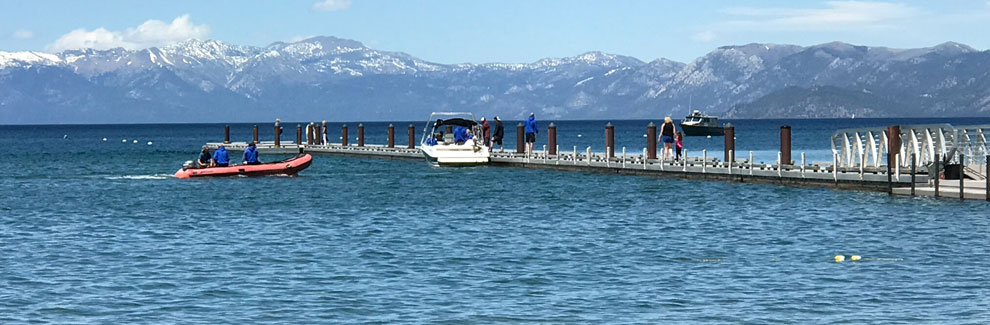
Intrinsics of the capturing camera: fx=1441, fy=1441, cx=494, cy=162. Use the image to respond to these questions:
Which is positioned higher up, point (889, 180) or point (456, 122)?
point (456, 122)

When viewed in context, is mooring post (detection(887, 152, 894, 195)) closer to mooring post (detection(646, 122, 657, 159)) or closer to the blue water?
the blue water

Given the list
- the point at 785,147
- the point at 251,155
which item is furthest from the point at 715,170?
the point at 251,155

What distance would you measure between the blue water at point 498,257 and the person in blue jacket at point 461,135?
13840 millimetres

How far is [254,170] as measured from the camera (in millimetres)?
61594

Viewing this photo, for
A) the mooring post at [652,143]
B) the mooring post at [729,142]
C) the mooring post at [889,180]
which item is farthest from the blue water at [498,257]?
the mooring post at [652,143]

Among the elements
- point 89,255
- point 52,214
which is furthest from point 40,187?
point 89,255

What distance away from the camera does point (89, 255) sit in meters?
31.1

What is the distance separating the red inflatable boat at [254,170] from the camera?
200ft

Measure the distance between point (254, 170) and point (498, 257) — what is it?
33006 millimetres

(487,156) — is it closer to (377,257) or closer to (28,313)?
(377,257)

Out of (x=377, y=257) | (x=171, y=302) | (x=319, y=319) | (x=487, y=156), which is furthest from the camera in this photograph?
(x=487, y=156)

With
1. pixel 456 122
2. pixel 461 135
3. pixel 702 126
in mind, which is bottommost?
pixel 461 135

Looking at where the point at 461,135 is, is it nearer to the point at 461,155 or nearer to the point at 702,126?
the point at 461,155

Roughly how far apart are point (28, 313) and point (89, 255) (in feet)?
28.0
